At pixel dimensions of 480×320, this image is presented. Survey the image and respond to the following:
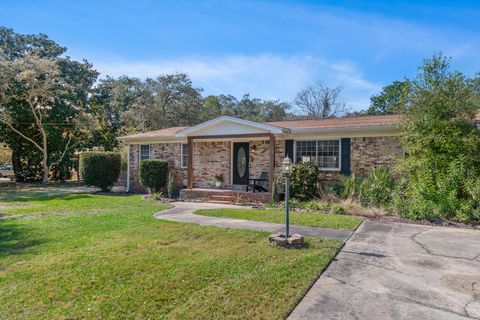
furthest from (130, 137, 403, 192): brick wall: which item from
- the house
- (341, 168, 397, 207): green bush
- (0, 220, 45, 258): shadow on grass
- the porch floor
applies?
(0, 220, 45, 258): shadow on grass

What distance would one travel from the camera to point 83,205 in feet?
34.4

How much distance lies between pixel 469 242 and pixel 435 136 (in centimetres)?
344

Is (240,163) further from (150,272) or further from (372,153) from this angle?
(150,272)

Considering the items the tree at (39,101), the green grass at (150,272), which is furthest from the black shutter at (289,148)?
the tree at (39,101)

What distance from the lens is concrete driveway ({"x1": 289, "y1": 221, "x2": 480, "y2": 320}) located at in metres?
3.28

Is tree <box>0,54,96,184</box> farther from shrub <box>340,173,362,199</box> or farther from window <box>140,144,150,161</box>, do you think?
shrub <box>340,173,362,199</box>

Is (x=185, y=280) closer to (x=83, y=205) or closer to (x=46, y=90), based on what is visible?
(x=83, y=205)

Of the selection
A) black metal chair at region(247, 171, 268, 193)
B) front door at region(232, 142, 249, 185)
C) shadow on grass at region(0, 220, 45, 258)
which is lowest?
shadow on grass at region(0, 220, 45, 258)

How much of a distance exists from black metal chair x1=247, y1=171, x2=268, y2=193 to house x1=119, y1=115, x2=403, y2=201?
254mm

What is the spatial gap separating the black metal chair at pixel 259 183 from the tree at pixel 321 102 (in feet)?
69.4

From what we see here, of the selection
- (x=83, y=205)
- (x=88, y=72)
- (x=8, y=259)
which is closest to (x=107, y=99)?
(x=88, y=72)

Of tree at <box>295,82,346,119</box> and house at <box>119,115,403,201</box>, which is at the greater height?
tree at <box>295,82,346,119</box>

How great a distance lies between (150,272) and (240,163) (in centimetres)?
964

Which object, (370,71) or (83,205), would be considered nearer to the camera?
(83,205)
